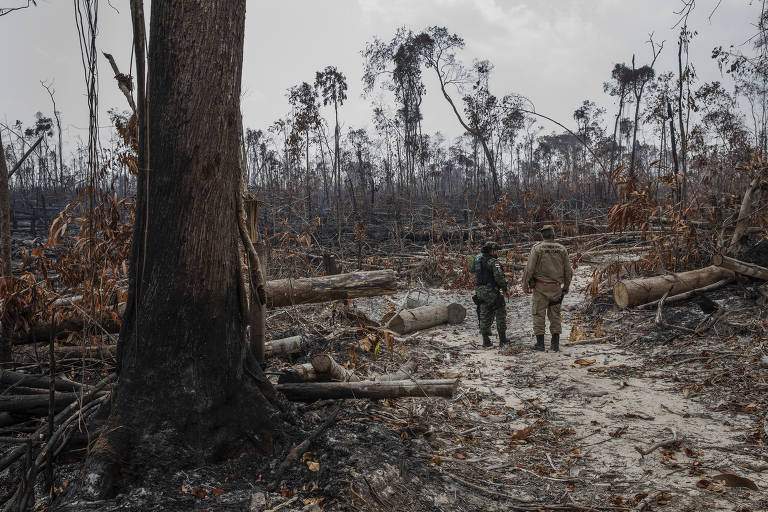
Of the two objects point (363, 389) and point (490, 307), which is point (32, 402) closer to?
point (363, 389)

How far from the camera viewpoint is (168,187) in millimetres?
2570

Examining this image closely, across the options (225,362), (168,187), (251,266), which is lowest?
(225,362)

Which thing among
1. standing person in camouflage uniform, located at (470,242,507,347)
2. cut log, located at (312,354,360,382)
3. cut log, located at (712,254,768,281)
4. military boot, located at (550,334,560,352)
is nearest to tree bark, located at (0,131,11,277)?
cut log, located at (312,354,360,382)

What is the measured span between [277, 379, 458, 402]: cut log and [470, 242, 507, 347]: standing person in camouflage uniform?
3.89 meters

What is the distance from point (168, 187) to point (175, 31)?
91 cm

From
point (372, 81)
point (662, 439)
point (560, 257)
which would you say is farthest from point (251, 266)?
point (372, 81)

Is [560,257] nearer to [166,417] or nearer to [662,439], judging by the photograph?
[662,439]

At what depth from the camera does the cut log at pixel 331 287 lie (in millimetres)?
5258

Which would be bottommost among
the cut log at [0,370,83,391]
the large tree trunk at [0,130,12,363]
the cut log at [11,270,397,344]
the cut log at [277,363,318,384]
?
the cut log at [277,363,318,384]

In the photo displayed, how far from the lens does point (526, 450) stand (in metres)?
3.58

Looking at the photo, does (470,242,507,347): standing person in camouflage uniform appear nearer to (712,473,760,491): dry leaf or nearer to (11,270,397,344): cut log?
(11,270,397,344): cut log

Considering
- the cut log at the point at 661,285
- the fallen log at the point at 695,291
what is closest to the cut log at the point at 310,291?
the cut log at the point at 661,285

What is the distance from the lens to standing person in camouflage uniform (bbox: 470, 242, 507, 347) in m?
7.32

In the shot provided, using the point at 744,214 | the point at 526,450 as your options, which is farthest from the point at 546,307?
the point at 744,214
